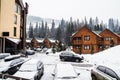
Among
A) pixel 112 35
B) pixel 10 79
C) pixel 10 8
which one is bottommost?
pixel 10 79

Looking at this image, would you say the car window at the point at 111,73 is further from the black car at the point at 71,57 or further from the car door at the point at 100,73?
the black car at the point at 71,57

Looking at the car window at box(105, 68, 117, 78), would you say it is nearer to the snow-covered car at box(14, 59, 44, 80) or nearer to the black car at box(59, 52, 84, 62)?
the snow-covered car at box(14, 59, 44, 80)

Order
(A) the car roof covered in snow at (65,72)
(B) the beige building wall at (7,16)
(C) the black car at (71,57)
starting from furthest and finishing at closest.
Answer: (B) the beige building wall at (7,16)
(C) the black car at (71,57)
(A) the car roof covered in snow at (65,72)

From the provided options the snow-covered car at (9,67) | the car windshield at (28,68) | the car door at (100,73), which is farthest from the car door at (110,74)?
the snow-covered car at (9,67)

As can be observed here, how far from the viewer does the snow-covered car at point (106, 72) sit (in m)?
15.1

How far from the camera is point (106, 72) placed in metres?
16.3

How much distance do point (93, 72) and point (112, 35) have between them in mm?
46904

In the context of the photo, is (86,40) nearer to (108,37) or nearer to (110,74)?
(108,37)

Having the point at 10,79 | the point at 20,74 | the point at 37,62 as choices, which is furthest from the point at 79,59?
the point at 10,79

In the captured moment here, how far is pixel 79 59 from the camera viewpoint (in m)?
37.2

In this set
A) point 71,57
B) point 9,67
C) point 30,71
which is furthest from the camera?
point 71,57

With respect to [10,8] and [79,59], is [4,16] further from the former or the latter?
[79,59]

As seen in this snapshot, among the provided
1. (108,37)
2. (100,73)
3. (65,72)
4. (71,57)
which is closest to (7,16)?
(71,57)

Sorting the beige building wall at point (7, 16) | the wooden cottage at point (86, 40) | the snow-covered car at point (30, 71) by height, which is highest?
the beige building wall at point (7, 16)
